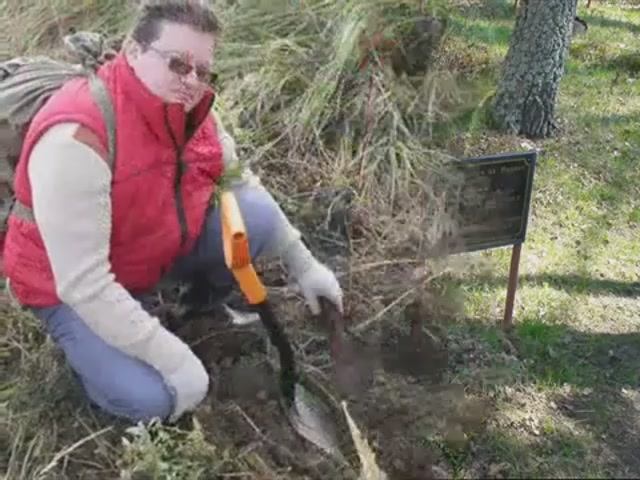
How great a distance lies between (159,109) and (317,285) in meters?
0.67

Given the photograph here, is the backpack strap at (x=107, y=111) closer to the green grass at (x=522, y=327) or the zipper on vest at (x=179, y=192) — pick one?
the zipper on vest at (x=179, y=192)

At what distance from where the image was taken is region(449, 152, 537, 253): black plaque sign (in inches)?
101

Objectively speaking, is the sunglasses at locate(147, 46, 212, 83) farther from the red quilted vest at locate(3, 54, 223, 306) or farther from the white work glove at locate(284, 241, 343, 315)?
the white work glove at locate(284, 241, 343, 315)

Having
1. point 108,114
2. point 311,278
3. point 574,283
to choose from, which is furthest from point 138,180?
point 574,283

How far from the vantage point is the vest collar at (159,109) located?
1.92 metres

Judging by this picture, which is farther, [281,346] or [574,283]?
[574,283]

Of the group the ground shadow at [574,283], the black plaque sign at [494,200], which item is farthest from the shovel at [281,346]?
the ground shadow at [574,283]

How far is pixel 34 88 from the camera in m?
2.33

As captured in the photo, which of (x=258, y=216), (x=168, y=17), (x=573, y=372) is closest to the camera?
(x=168, y=17)

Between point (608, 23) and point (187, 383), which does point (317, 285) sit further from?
point (608, 23)

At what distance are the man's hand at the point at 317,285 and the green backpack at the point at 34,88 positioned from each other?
2.14 ft

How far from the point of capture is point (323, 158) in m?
3.40

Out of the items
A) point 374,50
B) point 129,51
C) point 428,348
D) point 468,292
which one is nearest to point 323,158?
point 374,50

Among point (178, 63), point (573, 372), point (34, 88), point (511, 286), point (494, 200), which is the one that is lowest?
point (573, 372)
